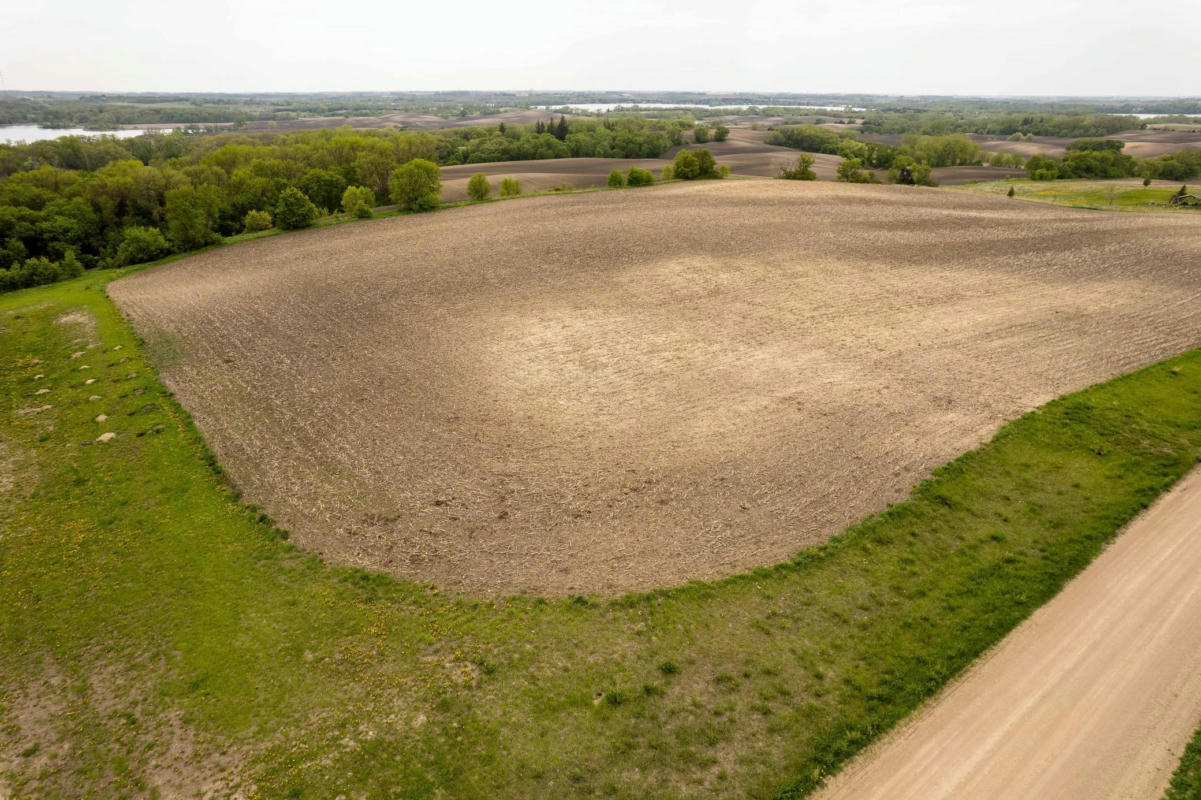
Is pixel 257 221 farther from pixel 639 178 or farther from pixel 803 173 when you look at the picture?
pixel 803 173

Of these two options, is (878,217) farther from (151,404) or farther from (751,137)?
(751,137)

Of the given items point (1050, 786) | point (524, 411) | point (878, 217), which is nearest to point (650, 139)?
point (878, 217)

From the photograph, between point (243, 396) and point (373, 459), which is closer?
point (373, 459)

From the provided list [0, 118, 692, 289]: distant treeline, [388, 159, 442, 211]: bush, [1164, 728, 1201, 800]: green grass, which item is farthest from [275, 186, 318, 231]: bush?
[1164, 728, 1201, 800]: green grass

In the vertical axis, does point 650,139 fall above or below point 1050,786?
above

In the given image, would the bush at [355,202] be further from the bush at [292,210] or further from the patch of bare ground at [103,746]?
the patch of bare ground at [103,746]

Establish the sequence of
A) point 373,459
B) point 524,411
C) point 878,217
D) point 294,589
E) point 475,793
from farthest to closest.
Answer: point 878,217, point 524,411, point 373,459, point 294,589, point 475,793

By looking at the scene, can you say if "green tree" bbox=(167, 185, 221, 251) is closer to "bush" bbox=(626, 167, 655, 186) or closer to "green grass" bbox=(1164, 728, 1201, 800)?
"bush" bbox=(626, 167, 655, 186)
